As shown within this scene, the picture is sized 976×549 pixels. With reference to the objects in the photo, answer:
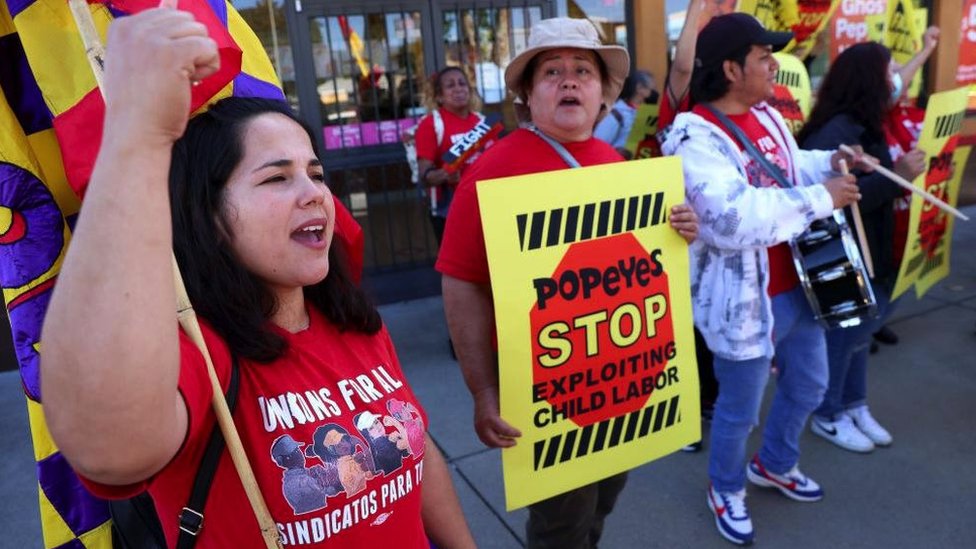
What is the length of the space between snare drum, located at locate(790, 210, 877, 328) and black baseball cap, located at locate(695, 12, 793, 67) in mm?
670

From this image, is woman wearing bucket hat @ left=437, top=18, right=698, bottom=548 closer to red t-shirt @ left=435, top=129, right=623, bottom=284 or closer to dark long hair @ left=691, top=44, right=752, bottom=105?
red t-shirt @ left=435, top=129, right=623, bottom=284

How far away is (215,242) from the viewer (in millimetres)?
1088

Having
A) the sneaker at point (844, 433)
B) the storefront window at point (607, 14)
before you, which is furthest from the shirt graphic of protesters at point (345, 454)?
the storefront window at point (607, 14)

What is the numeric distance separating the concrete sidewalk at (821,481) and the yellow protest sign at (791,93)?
5.16 feet

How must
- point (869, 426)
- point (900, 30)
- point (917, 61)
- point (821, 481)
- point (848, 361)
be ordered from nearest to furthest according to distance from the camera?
point (821, 481) → point (848, 361) → point (869, 426) → point (917, 61) → point (900, 30)

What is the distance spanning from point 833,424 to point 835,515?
66 centimetres

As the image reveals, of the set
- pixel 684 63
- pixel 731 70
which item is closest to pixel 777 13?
pixel 684 63

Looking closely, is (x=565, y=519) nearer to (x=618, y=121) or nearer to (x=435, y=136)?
(x=435, y=136)

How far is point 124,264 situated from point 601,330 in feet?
4.77

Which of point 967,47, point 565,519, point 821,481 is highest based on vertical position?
point 967,47

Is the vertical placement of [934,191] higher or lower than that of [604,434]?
higher


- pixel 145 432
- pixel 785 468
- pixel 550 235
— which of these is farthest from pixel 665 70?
pixel 145 432

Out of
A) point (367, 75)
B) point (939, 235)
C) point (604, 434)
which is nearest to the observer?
point (604, 434)

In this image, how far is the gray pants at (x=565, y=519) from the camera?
2080 mm
